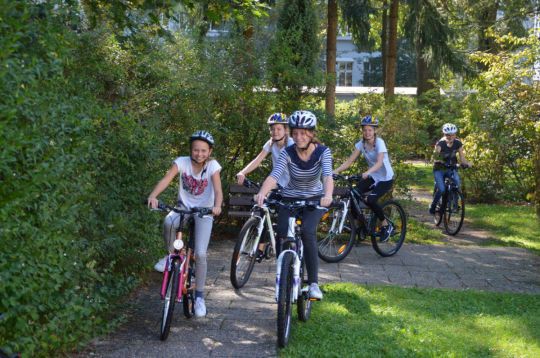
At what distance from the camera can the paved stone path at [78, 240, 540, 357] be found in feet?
20.0

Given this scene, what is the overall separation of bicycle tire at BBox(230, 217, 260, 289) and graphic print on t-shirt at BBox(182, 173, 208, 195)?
1073mm

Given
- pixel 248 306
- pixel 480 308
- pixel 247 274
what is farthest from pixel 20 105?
pixel 480 308

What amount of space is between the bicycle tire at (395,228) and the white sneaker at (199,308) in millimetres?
3953

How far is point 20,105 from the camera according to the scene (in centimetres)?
456

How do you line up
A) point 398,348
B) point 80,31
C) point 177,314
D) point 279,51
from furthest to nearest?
point 279,51 < point 80,31 < point 177,314 < point 398,348

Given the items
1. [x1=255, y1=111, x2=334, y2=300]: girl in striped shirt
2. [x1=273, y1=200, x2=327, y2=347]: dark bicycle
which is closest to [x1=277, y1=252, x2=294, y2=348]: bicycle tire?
[x1=273, y1=200, x2=327, y2=347]: dark bicycle

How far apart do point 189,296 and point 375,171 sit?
166 inches

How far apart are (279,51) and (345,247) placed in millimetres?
3831

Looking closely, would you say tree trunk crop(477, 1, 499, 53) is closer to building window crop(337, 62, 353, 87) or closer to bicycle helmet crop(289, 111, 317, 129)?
bicycle helmet crop(289, 111, 317, 129)

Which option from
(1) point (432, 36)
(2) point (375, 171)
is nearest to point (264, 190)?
(2) point (375, 171)

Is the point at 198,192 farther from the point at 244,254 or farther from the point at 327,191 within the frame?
the point at 244,254

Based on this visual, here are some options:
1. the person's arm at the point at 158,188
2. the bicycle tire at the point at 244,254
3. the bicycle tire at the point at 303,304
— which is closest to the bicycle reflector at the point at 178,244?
the person's arm at the point at 158,188

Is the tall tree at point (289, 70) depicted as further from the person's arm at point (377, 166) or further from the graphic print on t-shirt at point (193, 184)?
the graphic print on t-shirt at point (193, 184)

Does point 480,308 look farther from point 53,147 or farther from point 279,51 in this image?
point 279,51
